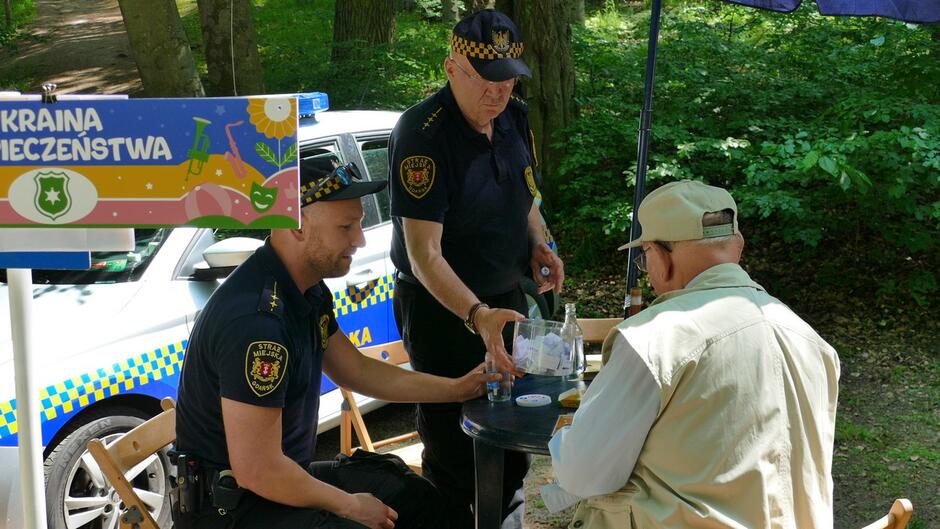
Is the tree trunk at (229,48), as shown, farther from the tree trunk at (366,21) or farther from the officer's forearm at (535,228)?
the officer's forearm at (535,228)

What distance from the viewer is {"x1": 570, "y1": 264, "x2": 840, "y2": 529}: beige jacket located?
210 cm

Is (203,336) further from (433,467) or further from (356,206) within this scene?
(433,467)

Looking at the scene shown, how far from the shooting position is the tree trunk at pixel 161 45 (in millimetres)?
8883

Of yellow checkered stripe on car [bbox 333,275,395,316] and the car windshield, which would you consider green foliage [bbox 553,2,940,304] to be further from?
the car windshield

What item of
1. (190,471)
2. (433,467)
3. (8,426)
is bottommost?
(433,467)

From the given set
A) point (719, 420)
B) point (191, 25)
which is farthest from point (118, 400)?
point (191, 25)

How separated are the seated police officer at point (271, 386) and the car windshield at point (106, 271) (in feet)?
5.45

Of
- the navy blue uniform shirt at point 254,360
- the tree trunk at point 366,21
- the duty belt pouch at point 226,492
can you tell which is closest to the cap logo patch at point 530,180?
the navy blue uniform shirt at point 254,360

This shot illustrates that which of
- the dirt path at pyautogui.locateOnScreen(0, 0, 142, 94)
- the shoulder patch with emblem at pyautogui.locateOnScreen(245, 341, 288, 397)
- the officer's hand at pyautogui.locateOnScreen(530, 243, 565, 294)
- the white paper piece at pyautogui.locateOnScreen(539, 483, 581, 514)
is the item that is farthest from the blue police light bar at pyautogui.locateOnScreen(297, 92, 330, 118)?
the dirt path at pyautogui.locateOnScreen(0, 0, 142, 94)

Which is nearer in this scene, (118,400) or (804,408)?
(804,408)

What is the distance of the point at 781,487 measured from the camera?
2176 millimetres

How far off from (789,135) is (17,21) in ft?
59.2

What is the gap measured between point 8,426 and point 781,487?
2.74m

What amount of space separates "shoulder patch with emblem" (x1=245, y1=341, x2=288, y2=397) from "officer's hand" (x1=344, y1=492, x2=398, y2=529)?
1.45 ft
